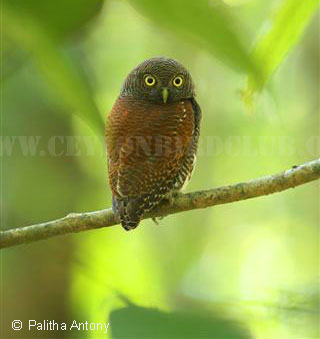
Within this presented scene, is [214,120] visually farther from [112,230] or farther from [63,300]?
[63,300]

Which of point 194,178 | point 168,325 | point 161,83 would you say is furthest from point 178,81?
point 194,178

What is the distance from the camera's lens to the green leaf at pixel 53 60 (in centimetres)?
45

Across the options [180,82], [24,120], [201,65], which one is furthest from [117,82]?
[180,82]

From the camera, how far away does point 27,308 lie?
14.5 feet

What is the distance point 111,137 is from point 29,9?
9.33 ft

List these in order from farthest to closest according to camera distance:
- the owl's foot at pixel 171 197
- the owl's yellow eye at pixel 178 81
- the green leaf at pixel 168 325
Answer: the owl's yellow eye at pixel 178 81 → the owl's foot at pixel 171 197 → the green leaf at pixel 168 325

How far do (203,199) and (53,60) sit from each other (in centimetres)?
226

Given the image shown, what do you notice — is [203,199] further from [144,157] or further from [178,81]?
[178,81]

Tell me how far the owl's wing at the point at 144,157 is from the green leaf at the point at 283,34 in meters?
2.32

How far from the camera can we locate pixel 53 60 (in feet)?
1.68

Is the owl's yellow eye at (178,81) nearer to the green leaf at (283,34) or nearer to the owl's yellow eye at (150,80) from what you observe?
the owl's yellow eye at (150,80)

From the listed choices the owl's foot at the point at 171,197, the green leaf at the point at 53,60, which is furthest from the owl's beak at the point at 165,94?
the green leaf at the point at 53,60

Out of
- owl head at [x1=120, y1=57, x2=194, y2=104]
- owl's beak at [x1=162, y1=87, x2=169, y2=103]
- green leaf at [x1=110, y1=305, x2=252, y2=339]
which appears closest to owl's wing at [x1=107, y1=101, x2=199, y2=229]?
owl's beak at [x1=162, y1=87, x2=169, y2=103]

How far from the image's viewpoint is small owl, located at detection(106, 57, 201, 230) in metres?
3.16
